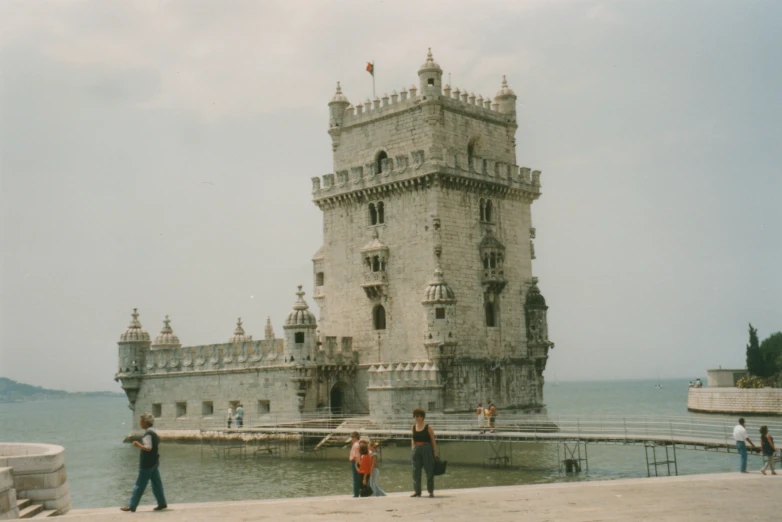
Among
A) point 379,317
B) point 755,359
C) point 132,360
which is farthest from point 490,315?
point 755,359

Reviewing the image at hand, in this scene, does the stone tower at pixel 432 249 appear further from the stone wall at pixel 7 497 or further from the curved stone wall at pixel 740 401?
the curved stone wall at pixel 740 401

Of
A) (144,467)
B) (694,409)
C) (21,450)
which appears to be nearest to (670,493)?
(144,467)

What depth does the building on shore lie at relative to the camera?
144 feet

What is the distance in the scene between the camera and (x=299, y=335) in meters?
45.1

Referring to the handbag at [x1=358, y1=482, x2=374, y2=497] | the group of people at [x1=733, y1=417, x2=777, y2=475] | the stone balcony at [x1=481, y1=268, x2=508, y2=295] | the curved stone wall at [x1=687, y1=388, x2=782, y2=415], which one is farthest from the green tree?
the handbag at [x1=358, y1=482, x2=374, y2=497]

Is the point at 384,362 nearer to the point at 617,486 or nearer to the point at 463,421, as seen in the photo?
the point at 463,421

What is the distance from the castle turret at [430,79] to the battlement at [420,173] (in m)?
3.18

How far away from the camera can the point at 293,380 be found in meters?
44.9

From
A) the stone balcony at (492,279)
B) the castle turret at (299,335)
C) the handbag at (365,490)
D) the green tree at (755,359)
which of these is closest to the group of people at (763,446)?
the handbag at (365,490)

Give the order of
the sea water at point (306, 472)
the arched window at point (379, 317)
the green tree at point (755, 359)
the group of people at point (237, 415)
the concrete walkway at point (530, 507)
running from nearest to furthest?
the concrete walkway at point (530, 507)
the sea water at point (306, 472)
the group of people at point (237, 415)
the arched window at point (379, 317)
the green tree at point (755, 359)

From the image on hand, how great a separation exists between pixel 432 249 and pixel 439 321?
378 centimetres

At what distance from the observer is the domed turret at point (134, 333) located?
5466 centimetres

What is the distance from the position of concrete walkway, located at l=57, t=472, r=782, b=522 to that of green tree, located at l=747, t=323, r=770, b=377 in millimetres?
65965

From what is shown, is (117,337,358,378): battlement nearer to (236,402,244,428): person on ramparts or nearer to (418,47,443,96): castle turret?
(236,402,244,428): person on ramparts
